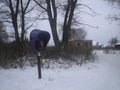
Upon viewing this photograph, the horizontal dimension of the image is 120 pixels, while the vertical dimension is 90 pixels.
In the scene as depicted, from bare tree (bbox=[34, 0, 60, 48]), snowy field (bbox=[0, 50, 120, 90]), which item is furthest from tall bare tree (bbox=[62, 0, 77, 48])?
Answer: snowy field (bbox=[0, 50, 120, 90])

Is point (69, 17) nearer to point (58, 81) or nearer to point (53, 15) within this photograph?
point (53, 15)

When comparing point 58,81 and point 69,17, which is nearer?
point 58,81

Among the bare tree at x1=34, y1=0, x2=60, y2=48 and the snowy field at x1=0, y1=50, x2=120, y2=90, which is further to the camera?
→ the bare tree at x1=34, y1=0, x2=60, y2=48

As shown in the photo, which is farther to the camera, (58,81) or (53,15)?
(53,15)

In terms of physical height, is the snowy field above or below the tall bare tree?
below

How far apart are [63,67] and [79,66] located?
1.03 meters

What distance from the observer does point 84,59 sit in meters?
14.6

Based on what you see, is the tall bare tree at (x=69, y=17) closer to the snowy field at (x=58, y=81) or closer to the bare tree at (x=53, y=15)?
the bare tree at (x=53, y=15)

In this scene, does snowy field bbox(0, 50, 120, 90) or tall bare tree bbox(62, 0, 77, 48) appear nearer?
snowy field bbox(0, 50, 120, 90)

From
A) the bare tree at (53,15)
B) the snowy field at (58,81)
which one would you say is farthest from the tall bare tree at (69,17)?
the snowy field at (58,81)

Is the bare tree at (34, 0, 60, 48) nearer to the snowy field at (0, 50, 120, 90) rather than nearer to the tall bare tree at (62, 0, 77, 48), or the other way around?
the tall bare tree at (62, 0, 77, 48)

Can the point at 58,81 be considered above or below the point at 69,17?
below

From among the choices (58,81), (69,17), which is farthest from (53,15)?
(58,81)

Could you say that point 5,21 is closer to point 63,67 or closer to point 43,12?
point 43,12
